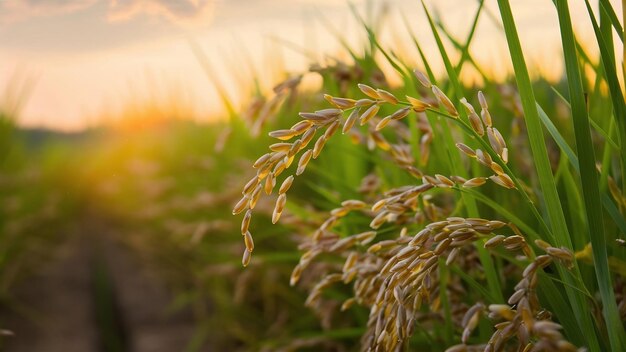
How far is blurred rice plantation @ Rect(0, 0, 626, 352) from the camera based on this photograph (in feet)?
3.14

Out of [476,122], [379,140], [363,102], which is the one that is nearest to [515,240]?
[476,122]

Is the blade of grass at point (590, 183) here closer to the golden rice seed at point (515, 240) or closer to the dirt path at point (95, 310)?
the golden rice seed at point (515, 240)

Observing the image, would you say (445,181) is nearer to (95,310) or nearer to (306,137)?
(306,137)

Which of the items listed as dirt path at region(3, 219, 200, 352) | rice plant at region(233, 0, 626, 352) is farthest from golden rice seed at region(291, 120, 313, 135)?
dirt path at region(3, 219, 200, 352)

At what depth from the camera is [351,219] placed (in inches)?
65.4

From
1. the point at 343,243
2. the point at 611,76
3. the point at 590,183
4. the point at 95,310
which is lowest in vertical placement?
the point at 95,310

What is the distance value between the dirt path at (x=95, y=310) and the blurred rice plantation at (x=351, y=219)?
0.5 inches

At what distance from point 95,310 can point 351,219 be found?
233 cm

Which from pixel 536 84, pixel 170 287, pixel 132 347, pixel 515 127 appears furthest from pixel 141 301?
pixel 515 127

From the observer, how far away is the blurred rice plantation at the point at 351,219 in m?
0.96

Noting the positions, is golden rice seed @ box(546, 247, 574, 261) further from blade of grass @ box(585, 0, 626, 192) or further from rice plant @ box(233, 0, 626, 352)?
blade of grass @ box(585, 0, 626, 192)

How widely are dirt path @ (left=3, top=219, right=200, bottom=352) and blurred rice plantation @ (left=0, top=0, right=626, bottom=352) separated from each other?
1cm

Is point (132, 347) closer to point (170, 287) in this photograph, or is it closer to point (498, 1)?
point (170, 287)

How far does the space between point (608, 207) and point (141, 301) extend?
2881mm
